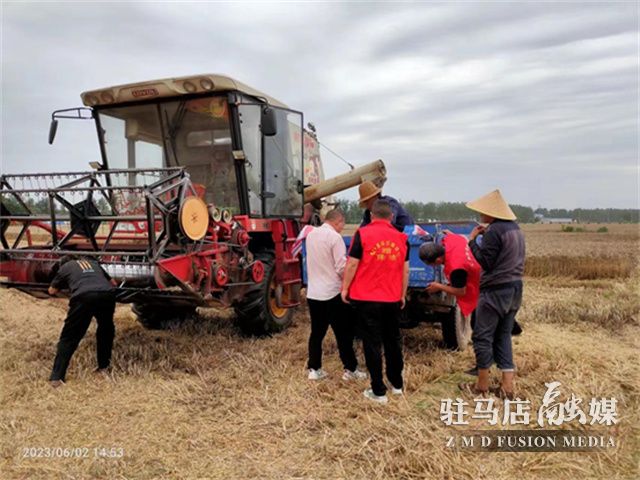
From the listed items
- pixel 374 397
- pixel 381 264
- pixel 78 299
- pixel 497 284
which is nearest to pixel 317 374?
pixel 374 397

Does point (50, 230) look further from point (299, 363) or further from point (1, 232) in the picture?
point (299, 363)

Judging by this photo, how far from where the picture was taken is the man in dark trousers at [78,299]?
4.27 m

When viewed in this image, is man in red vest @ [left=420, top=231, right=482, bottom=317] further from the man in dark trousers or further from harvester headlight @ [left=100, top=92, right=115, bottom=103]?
harvester headlight @ [left=100, top=92, right=115, bottom=103]

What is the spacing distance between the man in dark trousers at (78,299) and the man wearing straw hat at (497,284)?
10.4 feet

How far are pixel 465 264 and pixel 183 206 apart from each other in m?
2.37

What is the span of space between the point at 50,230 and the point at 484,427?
4.32 m

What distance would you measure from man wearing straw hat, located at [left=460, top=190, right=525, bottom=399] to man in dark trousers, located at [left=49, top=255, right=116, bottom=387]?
10.4ft

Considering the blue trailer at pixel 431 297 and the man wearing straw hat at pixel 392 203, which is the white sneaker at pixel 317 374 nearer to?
the blue trailer at pixel 431 297

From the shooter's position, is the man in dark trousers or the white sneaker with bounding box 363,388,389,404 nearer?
the white sneaker with bounding box 363,388,389,404

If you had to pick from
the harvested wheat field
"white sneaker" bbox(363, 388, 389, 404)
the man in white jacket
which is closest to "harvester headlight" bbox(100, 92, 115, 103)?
the harvested wheat field

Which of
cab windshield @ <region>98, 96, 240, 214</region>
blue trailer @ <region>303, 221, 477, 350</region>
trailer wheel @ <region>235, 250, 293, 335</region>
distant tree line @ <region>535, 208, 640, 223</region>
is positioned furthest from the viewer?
distant tree line @ <region>535, 208, 640, 223</region>

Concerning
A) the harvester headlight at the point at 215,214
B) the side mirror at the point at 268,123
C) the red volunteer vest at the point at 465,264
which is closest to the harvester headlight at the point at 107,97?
the side mirror at the point at 268,123

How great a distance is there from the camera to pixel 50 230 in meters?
4.94
